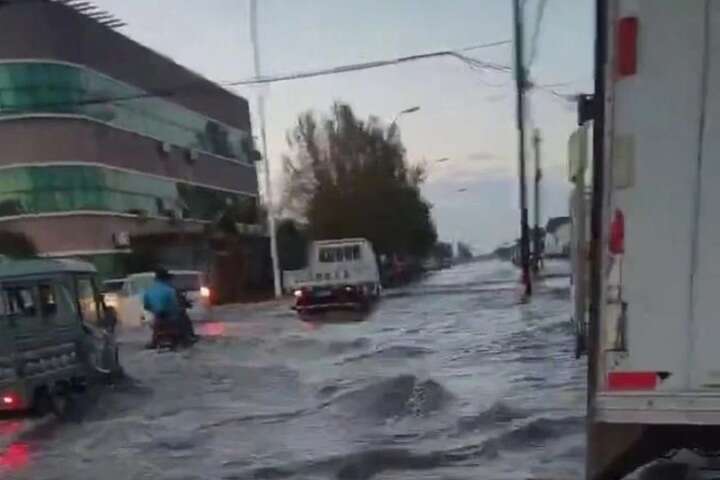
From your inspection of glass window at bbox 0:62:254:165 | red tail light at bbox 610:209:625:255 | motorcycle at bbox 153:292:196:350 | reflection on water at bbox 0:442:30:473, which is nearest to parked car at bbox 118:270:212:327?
glass window at bbox 0:62:254:165

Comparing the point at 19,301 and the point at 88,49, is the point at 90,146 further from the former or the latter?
the point at 19,301

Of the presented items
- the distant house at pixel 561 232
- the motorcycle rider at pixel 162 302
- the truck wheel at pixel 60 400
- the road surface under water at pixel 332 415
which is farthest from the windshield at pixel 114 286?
the distant house at pixel 561 232

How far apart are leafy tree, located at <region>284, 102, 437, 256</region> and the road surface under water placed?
35726 mm

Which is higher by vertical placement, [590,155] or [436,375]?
[590,155]

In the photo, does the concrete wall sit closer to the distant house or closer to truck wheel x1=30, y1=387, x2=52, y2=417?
truck wheel x1=30, y1=387, x2=52, y2=417

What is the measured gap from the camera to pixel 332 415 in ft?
44.1

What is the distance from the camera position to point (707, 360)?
4.47m

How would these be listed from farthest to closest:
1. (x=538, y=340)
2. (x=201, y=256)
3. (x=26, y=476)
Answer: (x=201, y=256) → (x=538, y=340) → (x=26, y=476)

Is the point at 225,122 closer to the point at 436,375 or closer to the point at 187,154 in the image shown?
the point at 187,154

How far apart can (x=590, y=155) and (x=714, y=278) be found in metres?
0.70

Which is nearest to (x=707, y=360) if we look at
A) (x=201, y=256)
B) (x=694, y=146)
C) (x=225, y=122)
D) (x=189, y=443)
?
(x=694, y=146)

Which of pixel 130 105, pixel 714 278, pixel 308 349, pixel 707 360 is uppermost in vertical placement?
pixel 130 105

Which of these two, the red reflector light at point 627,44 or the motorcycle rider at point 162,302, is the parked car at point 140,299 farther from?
the red reflector light at point 627,44

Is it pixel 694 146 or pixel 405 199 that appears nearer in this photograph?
pixel 694 146
